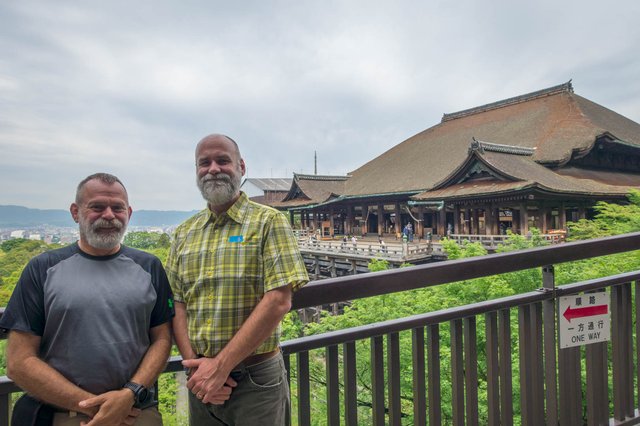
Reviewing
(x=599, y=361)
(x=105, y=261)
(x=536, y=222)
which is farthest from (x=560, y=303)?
(x=536, y=222)

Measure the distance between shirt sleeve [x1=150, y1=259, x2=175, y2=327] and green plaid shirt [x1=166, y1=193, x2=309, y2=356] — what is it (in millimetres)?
51

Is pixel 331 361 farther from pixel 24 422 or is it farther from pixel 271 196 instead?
pixel 271 196

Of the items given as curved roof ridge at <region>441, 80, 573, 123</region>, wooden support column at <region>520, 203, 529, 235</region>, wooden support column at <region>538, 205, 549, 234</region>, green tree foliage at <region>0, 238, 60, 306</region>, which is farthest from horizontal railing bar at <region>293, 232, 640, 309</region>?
curved roof ridge at <region>441, 80, 573, 123</region>

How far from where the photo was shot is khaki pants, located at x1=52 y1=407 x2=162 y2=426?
1.06m

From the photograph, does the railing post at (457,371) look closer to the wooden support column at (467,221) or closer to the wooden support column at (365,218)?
the wooden support column at (467,221)

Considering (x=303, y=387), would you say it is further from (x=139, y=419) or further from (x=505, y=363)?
(x=505, y=363)

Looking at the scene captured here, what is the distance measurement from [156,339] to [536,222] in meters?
16.1

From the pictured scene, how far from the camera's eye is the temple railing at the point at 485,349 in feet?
4.29

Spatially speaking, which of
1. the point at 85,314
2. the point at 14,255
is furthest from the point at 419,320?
the point at 14,255

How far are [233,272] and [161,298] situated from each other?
222 millimetres

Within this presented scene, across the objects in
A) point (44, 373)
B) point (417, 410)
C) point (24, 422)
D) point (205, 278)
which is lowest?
point (417, 410)

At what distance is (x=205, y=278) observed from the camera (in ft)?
3.96

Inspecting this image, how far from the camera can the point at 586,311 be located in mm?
1733

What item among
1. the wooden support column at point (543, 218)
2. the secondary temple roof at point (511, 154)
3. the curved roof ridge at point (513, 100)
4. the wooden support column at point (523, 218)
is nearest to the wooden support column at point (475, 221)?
the secondary temple roof at point (511, 154)
